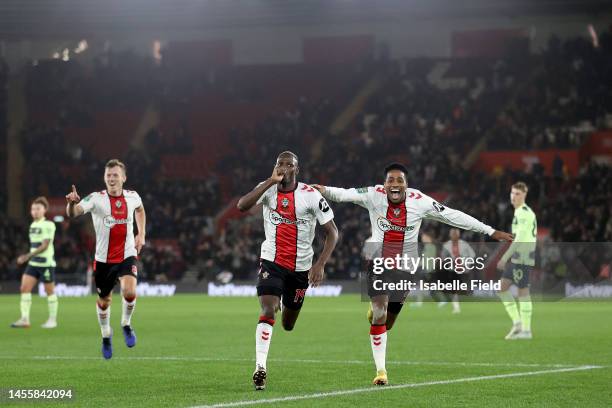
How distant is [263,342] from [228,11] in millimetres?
35297

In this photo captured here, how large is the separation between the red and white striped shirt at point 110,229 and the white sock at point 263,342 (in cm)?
385

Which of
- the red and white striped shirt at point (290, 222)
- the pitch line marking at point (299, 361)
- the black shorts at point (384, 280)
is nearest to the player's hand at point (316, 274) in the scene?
the red and white striped shirt at point (290, 222)

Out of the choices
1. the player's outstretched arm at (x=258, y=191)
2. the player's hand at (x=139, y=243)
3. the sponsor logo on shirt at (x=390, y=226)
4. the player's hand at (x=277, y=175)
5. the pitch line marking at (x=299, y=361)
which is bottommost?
the pitch line marking at (x=299, y=361)

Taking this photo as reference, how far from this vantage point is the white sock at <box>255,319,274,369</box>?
35.4ft

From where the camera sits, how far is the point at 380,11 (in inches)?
1785

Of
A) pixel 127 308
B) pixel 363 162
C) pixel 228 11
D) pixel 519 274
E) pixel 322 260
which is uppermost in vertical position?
pixel 228 11

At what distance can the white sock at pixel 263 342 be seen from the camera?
10797 mm

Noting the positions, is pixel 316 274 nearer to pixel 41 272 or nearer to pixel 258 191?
pixel 258 191

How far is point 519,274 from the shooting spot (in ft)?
60.4

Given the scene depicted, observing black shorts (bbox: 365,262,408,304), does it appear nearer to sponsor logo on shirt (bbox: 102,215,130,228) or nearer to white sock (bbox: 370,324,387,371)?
white sock (bbox: 370,324,387,371)

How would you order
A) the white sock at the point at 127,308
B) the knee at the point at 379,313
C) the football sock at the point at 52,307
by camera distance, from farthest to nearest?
the football sock at the point at 52,307
the white sock at the point at 127,308
the knee at the point at 379,313

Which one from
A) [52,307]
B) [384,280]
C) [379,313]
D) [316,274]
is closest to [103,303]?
[316,274]

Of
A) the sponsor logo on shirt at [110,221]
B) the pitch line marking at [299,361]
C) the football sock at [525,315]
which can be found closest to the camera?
the pitch line marking at [299,361]

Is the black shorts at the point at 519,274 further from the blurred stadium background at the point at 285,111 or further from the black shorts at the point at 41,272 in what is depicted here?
the blurred stadium background at the point at 285,111
